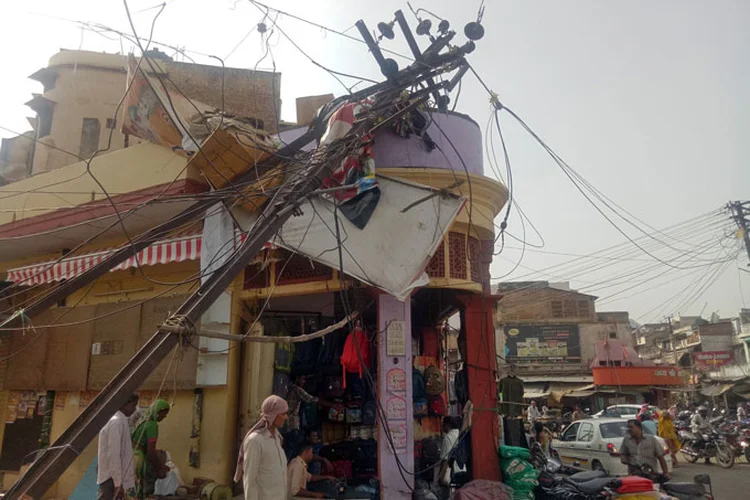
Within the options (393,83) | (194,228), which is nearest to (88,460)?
(194,228)

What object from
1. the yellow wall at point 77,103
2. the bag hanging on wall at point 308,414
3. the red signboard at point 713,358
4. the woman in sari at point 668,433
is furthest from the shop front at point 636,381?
the yellow wall at point 77,103

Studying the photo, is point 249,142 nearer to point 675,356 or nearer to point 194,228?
point 194,228

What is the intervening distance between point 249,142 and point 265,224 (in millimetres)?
1975

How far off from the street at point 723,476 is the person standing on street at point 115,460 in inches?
430

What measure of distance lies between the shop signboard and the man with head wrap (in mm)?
37734

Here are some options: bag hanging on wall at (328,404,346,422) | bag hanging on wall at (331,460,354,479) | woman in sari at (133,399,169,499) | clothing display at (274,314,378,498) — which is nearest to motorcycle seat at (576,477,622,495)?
clothing display at (274,314,378,498)

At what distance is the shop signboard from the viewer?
41.0m

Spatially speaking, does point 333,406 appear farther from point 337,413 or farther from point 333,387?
point 333,387

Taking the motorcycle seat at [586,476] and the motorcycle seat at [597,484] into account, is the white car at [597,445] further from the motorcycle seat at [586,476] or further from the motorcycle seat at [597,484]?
the motorcycle seat at [597,484]

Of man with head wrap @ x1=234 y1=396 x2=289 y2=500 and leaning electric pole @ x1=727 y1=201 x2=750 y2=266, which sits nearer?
man with head wrap @ x1=234 y1=396 x2=289 y2=500

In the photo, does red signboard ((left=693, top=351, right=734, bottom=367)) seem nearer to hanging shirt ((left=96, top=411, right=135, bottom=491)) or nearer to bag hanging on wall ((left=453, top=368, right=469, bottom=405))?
bag hanging on wall ((left=453, top=368, right=469, bottom=405))

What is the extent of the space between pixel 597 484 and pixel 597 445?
8.67 m

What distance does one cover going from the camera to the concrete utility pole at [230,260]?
343 centimetres

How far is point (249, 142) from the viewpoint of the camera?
6875mm
